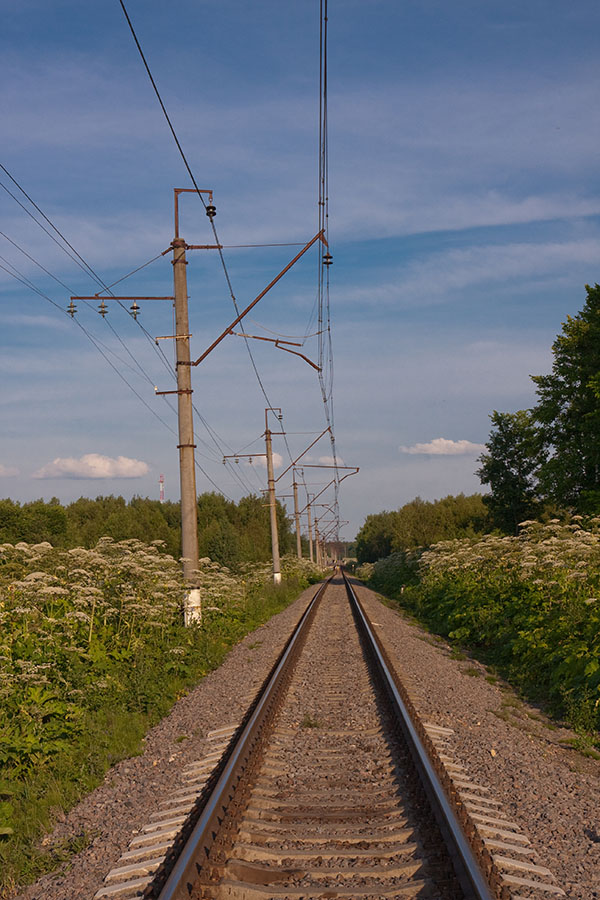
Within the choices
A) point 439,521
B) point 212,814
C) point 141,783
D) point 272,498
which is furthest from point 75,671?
point 439,521

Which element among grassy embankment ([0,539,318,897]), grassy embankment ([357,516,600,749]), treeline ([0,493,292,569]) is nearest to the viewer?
grassy embankment ([0,539,318,897])

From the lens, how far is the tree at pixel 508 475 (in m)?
41.8

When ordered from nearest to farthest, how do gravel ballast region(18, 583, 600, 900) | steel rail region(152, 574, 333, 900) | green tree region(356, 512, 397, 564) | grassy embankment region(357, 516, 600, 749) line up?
steel rail region(152, 574, 333, 900), gravel ballast region(18, 583, 600, 900), grassy embankment region(357, 516, 600, 749), green tree region(356, 512, 397, 564)

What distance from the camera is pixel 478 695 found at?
9922 millimetres

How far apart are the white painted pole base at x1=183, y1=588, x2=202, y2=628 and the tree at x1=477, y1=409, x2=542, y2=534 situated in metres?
30.5

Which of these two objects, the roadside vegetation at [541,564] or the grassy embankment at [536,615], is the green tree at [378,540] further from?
the grassy embankment at [536,615]

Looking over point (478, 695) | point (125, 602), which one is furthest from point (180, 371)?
point (478, 695)

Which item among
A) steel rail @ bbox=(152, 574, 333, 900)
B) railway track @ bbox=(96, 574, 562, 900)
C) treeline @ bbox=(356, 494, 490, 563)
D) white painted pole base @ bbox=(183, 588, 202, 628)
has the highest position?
treeline @ bbox=(356, 494, 490, 563)

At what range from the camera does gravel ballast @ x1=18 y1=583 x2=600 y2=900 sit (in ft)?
15.4

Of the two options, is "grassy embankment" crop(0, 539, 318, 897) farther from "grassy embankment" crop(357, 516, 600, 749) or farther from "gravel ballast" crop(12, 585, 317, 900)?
"grassy embankment" crop(357, 516, 600, 749)

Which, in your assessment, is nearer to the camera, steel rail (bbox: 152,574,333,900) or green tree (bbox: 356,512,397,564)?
steel rail (bbox: 152,574,333,900)

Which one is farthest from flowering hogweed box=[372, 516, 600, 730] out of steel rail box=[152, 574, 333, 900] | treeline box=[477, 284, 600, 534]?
treeline box=[477, 284, 600, 534]

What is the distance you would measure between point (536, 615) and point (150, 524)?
93024 millimetres

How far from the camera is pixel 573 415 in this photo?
33.4 meters
